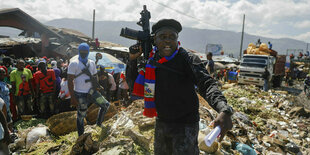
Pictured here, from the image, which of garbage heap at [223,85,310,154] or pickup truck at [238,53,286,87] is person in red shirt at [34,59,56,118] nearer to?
garbage heap at [223,85,310,154]

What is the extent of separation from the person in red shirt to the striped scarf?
4761mm

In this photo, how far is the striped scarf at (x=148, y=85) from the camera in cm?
211

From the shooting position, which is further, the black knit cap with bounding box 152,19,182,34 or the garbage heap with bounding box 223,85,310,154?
the garbage heap with bounding box 223,85,310,154

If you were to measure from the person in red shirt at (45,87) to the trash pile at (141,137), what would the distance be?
111 cm

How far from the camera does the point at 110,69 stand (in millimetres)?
9656

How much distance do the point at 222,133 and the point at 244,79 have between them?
46.3 feet

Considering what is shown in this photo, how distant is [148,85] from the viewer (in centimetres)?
213

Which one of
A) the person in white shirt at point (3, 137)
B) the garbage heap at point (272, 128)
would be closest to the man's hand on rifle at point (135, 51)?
the person in white shirt at point (3, 137)

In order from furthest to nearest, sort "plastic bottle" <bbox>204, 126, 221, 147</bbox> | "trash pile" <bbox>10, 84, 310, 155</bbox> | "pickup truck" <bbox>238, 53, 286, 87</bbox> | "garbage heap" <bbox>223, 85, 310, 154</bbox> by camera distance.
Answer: "pickup truck" <bbox>238, 53, 286, 87</bbox> → "garbage heap" <bbox>223, 85, 310, 154</bbox> → "trash pile" <bbox>10, 84, 310, 155</bbox> → "plastic bottle" <bbox>204, 126, 221, 147</bbox>

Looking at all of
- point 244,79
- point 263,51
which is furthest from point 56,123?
point 263,51

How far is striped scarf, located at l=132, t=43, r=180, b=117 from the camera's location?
2105 millimetres

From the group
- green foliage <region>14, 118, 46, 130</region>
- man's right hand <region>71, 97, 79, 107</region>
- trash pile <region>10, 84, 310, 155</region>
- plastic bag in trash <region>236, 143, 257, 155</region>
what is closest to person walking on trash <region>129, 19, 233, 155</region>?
trash pile <region>10, 84, 310, 155</region>

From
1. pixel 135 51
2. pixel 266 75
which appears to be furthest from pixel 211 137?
pixel 266 75

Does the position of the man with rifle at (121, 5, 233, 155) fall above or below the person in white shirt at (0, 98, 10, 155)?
above
